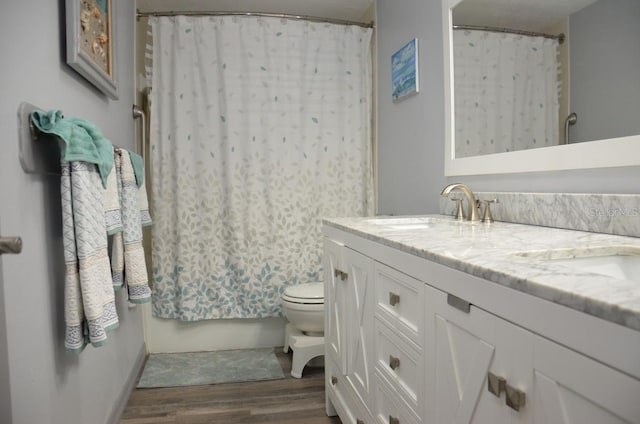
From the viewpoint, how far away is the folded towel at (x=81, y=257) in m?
1.10

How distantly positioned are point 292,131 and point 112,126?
3.59 feet

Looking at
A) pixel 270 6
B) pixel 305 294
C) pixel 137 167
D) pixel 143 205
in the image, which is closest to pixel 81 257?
pixel 137 167

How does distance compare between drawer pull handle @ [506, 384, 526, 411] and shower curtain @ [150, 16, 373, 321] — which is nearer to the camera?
drawer pull handle @ [506, 384, 526, 411]

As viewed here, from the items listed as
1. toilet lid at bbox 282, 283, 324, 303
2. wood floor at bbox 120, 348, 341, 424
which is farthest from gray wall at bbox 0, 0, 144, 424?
toilet lid at bbox 282, 283, 324, 303

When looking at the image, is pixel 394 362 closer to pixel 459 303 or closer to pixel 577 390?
pixel 459 303

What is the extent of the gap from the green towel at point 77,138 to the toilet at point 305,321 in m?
1.27

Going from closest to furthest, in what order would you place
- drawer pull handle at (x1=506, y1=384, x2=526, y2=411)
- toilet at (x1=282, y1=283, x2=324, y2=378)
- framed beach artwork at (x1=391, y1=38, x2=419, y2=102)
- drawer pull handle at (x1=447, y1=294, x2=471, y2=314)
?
1. drawer pull handle at (x1=506, y1=384, x2=526, y2=411)
2. drawer pull handle at (x1=447, y1=294, x2=471, y2=314)
3. framed beach artwork at (x1=391, y1=38, x2=419, y2=102)
4. toilet at (x1=282, y1=283, x2=324, y2=378)

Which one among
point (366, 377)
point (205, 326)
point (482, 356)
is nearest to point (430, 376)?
point (482, 356)

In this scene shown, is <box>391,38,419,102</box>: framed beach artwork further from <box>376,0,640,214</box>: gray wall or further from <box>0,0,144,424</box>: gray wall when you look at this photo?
<box>0,0,144,424</box>: gray wall

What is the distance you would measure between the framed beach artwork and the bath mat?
1.74 metres

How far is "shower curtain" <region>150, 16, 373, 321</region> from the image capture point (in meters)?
2.48

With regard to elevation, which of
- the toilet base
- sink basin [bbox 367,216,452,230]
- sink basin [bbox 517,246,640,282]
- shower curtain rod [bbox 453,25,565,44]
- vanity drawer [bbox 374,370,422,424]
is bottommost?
the toilet base

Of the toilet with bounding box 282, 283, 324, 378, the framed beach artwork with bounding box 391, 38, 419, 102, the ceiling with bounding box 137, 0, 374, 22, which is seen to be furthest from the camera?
the ceiling with bounding box 137, 0, 374, 22

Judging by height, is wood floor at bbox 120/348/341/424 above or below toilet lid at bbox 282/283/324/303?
below
